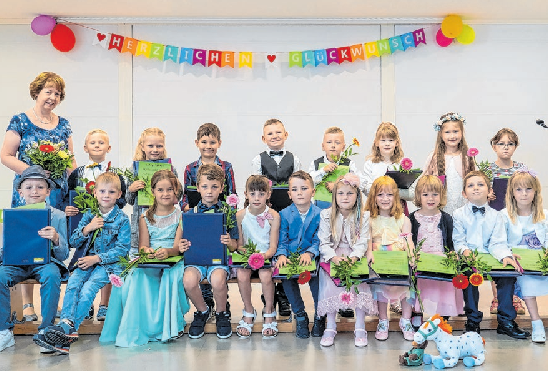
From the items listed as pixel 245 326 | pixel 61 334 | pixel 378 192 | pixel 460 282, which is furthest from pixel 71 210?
pixel 460 282

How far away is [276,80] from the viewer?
21.2ft

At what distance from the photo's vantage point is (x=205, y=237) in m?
3.68

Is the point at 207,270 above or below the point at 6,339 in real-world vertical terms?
above

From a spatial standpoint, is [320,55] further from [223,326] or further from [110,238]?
[223,326]

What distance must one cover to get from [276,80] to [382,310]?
3448mm

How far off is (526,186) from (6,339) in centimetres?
335

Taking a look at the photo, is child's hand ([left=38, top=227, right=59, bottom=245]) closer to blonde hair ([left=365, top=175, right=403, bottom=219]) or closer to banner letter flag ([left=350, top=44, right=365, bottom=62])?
blonde hair ([left=365, top=175, right=403, bottom=219])

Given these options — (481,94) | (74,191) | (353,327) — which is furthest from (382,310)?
(481,94)

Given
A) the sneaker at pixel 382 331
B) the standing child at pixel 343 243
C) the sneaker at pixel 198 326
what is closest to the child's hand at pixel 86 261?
the sneaker at pixel 198 326

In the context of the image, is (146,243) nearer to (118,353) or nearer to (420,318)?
(118,353)

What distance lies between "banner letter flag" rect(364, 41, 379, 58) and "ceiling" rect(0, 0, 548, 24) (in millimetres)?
252

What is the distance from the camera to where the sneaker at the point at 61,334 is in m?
3.29

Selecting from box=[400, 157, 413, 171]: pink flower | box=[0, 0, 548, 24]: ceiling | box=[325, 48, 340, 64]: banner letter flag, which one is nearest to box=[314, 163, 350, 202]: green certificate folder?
box=[400, 157, 413, 171]: pink flower

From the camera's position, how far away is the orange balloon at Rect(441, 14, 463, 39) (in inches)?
243
